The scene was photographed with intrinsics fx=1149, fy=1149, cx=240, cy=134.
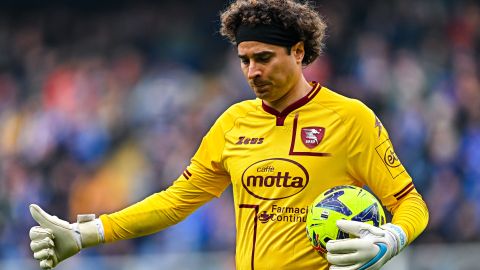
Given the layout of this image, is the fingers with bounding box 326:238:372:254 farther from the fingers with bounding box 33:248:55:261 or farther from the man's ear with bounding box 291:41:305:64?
the fingers with bounding box 33:248:55:261

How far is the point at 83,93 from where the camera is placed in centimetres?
1494

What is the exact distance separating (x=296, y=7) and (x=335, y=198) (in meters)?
1.13

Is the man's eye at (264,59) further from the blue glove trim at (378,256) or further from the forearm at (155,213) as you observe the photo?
the blue glove trim at (378,256)

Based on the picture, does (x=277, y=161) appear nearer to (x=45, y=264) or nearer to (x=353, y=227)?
(x=353, y=227)

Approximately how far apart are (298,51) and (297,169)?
66cm

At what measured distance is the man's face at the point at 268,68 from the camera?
5785 millimetres

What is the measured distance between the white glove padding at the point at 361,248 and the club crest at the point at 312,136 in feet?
2.39

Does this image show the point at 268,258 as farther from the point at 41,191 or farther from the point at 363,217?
the point at 41,191

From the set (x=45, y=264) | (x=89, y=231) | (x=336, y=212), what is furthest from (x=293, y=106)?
(x=45, y=264)

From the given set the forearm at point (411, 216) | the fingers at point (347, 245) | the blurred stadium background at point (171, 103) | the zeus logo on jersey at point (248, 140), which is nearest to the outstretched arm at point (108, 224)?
the zeus logo on jersey at point (248, 140)

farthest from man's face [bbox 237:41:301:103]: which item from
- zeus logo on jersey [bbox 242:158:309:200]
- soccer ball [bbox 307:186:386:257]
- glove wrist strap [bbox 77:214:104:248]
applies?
glove wrist strap [bbox 77:214:104:248]

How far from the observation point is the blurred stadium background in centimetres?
1196

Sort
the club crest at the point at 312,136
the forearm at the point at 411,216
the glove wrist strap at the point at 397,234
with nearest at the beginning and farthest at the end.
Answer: the glove wrist strap at the point at 397,234 < the forearm at the point at 411,216 < the club crest at the point at 312,136

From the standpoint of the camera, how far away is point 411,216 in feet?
17.9
